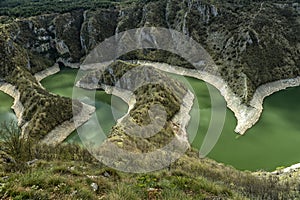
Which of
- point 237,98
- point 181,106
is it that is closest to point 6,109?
point 181,106

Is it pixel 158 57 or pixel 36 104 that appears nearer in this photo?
pixel 36 104

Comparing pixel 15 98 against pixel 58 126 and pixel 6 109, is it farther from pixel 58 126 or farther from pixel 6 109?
pixel 58 126

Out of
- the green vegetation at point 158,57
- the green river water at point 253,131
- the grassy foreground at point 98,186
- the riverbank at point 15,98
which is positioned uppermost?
the grassy foreground at point 98,186

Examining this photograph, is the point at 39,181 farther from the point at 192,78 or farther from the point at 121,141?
the point at 192,78

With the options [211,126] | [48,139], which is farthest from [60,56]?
[211,126]

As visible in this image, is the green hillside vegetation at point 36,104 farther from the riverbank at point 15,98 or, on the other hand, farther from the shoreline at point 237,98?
the shoreline at point 237,98

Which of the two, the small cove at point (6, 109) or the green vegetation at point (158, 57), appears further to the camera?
the green vegetation at point (158, 57)

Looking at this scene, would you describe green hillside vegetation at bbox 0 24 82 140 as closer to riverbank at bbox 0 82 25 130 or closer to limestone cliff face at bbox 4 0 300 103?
riverbank at bbox 0 82 25 130

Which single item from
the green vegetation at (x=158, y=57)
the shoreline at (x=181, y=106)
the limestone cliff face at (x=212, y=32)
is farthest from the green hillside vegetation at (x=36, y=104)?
the green vegetation at (x=158, y=57)

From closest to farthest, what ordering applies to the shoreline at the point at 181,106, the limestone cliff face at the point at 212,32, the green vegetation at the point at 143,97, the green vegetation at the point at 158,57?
the green vegetation at the point at 143,97 < the shoreline at the point at 181,106 < the limestone cliff face at the point at 212,32 < the green vegetation at the point at 158,57
